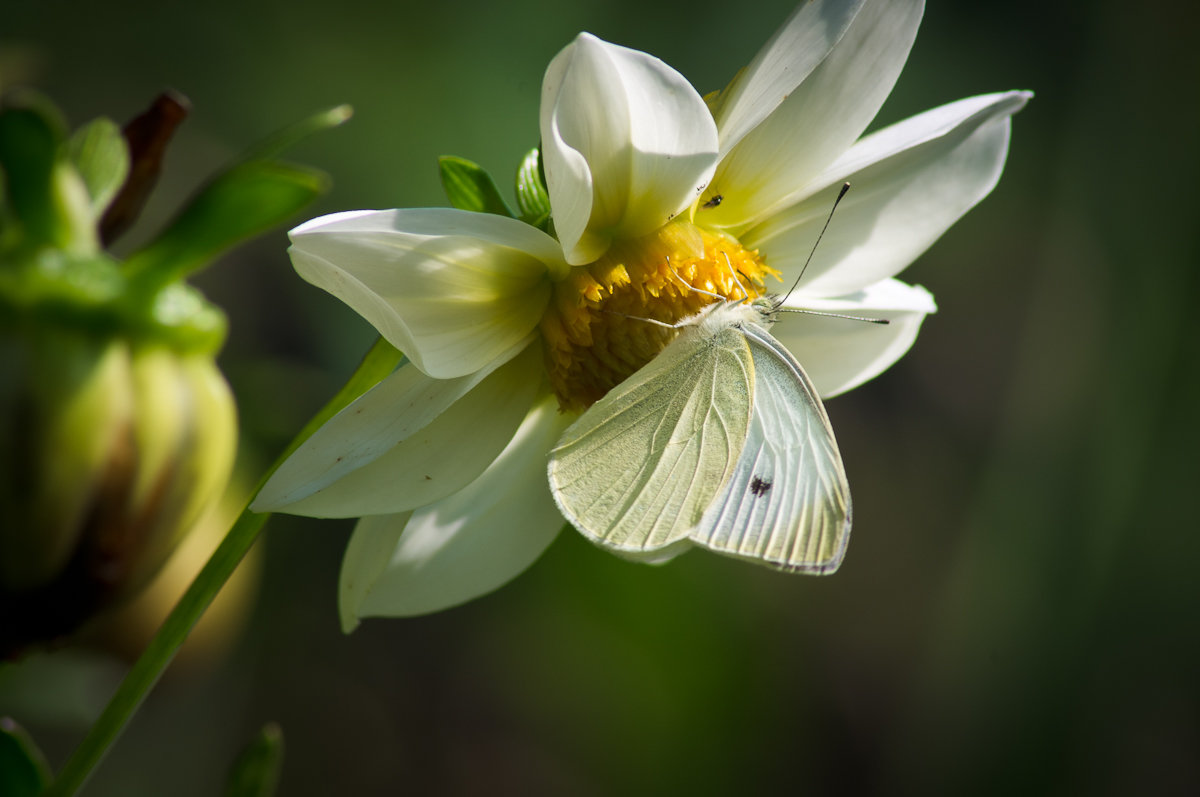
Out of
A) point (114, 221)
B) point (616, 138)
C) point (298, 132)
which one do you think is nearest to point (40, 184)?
point (114, 221)

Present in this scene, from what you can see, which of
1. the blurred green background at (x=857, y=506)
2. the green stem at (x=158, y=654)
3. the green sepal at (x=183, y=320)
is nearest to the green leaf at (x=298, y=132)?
the green sepal at (x=183, y=320)

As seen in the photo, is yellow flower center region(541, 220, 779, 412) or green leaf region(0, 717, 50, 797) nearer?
green leaf region(0, 717, 50, 797)

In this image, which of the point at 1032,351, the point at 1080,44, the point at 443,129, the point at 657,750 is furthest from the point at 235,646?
the point at 1080,44

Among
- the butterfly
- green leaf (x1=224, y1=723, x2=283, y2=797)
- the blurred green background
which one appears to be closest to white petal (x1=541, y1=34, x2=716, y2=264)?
the butterfly

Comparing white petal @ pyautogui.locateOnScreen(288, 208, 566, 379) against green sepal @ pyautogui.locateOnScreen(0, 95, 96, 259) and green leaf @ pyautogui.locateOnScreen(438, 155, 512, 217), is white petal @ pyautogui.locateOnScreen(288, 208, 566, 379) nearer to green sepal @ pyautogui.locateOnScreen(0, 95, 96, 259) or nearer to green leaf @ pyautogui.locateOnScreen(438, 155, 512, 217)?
green leaf @ pyautogui.locateOnScreen(438, 155, 512, 217)

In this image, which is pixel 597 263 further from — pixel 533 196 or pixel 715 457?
pixel 715 457

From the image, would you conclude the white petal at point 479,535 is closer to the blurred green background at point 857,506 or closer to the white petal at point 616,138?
the white petal at point 616,138
